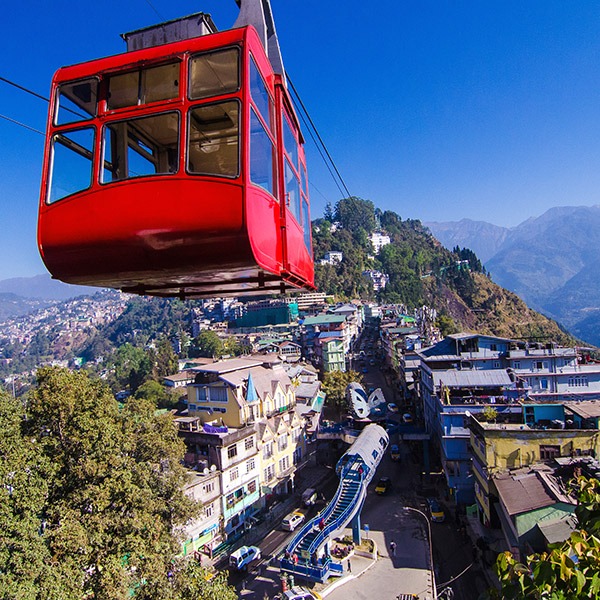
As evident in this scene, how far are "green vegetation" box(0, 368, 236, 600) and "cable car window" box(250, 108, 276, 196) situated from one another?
7914mm

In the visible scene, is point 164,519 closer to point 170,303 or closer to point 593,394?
point 593,394

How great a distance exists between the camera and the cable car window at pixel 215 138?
347 cm

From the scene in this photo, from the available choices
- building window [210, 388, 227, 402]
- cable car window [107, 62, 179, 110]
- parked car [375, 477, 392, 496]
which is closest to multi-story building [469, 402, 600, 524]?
parked car [375, 477, 392, 496]

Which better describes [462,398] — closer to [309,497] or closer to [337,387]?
[309,497]

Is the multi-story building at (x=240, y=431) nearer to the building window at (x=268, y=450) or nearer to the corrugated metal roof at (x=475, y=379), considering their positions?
the building window at (x=268, y=450)

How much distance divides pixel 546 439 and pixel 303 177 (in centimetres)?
1477

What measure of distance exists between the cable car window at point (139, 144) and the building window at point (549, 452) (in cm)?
1672

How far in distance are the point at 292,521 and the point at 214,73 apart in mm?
20458

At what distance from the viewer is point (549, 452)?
52.0 feet

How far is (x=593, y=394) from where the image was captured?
2700 cm

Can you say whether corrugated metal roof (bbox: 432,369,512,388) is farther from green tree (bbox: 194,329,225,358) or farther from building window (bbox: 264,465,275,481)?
green tree (bbox: 194,329,225,358)

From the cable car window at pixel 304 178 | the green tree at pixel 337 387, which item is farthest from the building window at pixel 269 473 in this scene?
the cable car window at pixel 304 178

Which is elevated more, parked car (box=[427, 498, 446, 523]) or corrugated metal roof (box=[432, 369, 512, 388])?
corrugated metal roof (box=[432, 369, 512, 388])

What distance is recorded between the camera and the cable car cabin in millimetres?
3316
